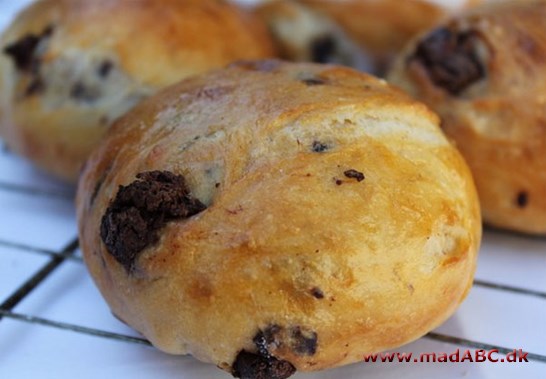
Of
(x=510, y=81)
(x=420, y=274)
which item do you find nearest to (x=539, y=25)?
(x=510, y=81)

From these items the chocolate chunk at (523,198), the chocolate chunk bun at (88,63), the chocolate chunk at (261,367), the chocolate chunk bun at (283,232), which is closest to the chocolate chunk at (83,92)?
the chocolate chunk bun at (88,63)

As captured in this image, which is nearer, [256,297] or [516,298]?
[256,297]

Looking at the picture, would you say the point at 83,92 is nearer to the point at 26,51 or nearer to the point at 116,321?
the point at 26,51

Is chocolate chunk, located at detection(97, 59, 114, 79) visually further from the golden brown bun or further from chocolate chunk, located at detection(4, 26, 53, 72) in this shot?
the golden brown bun

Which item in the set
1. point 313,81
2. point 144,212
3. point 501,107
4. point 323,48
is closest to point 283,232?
point 144,212

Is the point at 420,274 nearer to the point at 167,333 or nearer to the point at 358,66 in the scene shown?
the point at 167,333
